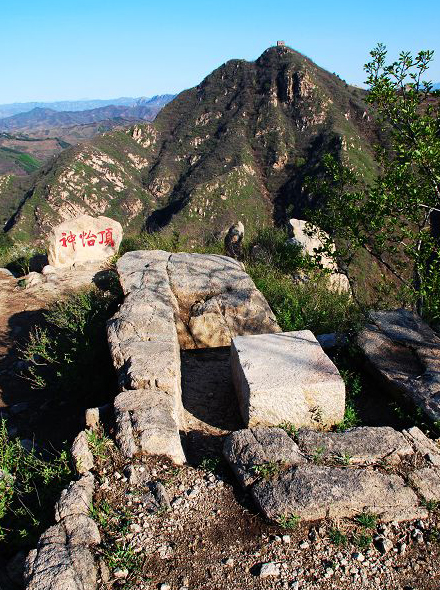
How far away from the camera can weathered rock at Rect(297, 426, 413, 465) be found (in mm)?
3445

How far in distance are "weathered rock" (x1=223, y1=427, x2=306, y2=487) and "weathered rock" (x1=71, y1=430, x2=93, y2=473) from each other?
102 cm

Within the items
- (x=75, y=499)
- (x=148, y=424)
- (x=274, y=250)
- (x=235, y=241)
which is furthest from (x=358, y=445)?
(x=235, y=241)

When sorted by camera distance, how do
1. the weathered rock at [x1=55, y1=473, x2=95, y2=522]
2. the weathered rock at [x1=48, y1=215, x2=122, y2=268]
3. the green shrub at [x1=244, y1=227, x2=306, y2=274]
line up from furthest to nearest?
1. the weathered rock at [x1=48, y1=215, x2=122, y2=268]
2. the green shrub at [x1=244, y1=227, x2=306, y2=274]
3. the weathered rock at [x1=55, y1=473, x2=95, y2=522]

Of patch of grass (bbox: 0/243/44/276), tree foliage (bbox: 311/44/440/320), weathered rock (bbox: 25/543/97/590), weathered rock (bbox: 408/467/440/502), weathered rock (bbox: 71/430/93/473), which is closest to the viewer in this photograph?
weathered rock (bbox: 25/543/97/590)

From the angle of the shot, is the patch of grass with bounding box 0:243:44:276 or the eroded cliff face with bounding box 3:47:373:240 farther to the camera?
the eroded cliff face with bounding box 3:47:373:240

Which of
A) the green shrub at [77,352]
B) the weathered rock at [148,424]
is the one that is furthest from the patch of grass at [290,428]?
the green shrub at [77,352]

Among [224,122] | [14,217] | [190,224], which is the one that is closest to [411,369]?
[190,224]

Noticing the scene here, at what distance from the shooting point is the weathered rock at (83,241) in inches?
396

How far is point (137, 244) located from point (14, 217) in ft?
212

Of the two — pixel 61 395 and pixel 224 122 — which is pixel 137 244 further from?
pixel 224 122

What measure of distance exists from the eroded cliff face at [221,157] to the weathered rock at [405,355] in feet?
173

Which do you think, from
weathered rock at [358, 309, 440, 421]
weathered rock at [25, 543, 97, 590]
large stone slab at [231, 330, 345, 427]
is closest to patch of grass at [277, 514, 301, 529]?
large stone slab at [231, 330, 345, 427]

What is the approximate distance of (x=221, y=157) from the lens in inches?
3059

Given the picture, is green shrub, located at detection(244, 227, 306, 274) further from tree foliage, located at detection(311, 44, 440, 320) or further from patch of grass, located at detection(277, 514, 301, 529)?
patch of grass, located at detection(277, 514, 301, 529)
